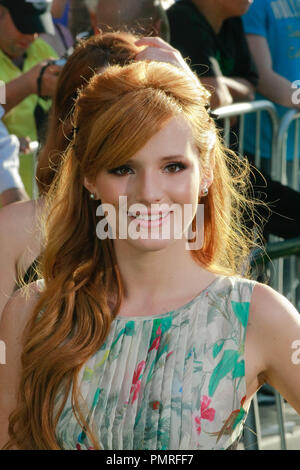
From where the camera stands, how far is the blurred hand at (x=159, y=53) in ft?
9.62

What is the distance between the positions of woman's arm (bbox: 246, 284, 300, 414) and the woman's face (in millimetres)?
291

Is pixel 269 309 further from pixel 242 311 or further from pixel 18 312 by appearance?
pixel 18 312

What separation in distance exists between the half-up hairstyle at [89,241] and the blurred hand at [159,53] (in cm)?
50

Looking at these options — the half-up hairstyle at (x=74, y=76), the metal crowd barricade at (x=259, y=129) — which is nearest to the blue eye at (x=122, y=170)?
the half-up hairstyle at (x=74, y=76)

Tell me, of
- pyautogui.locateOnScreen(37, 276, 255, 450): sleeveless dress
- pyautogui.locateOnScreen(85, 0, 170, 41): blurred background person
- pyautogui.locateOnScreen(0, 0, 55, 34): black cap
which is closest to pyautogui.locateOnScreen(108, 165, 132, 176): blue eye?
pyautogui.locateOnScreen(37, 276, 255, 450): sleeveless dress

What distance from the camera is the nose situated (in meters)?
2.25

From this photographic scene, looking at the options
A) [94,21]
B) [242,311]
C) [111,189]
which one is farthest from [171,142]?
[94,21]

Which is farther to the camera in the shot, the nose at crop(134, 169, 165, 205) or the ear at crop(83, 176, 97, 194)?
the ear at crop(83, 176, 97, 194)

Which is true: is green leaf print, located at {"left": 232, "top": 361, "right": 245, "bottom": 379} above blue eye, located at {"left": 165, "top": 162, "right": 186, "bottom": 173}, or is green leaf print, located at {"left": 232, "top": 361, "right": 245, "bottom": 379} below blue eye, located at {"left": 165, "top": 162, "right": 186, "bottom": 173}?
below

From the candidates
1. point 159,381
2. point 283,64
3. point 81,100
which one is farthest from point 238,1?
point 159,381

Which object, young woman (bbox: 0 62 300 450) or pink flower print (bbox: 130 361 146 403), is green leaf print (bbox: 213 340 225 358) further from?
pink flower print (bbox: 130 361 146 403)

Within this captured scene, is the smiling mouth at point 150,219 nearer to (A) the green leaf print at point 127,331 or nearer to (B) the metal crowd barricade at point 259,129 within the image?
(A) the green leaf print at point 127,331

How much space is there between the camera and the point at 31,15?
4480mm

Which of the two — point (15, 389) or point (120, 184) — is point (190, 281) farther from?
point (15, 389)
